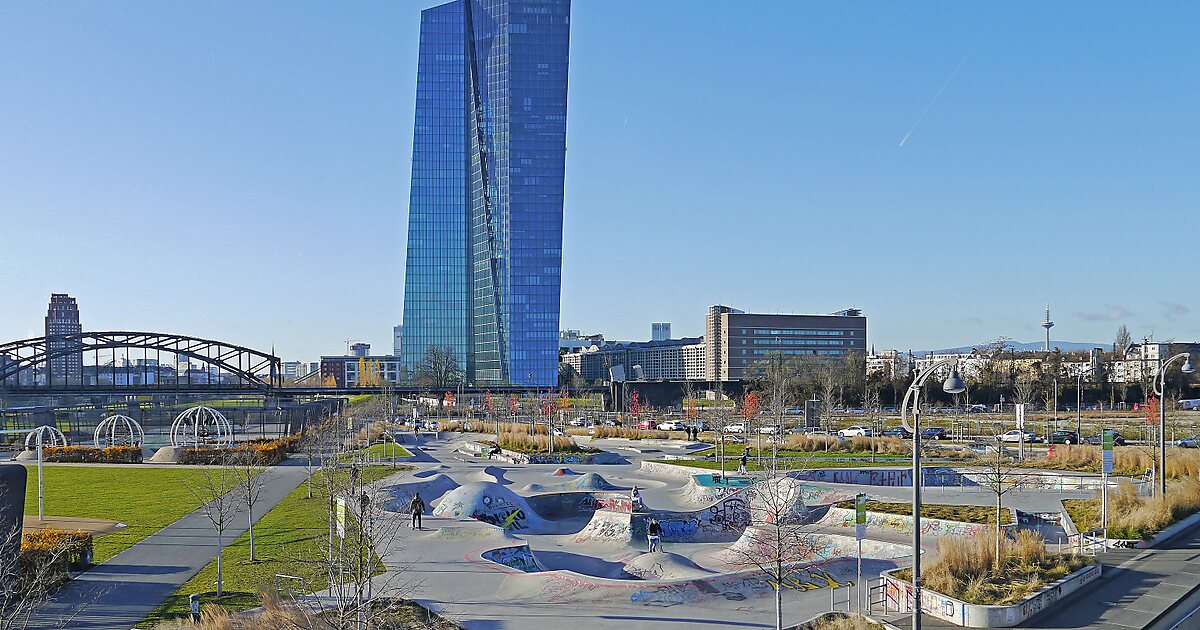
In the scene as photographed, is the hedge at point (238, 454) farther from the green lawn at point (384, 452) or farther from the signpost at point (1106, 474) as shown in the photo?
the signpost at point (1106, 474)

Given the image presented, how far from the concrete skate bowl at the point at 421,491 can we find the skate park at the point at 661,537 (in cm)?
7

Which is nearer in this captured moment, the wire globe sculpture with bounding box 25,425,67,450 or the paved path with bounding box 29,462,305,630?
the paved path with bounding box 29,462,305,630

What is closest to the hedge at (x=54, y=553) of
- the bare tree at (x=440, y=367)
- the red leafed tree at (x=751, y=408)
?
the red leafed tree at (x=751, y=408)

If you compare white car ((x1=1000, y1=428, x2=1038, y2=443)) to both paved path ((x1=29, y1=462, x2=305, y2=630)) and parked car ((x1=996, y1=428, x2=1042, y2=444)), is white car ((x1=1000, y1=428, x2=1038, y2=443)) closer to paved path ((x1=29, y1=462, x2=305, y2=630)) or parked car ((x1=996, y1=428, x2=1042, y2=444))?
parked car ((x1=996, y1=428, x2=1042, y2=444))

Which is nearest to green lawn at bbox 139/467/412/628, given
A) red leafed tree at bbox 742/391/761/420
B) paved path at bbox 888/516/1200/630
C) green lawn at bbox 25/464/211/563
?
green lawn at bbox 25/464/211/563

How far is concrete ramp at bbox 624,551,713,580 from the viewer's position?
23.4 m

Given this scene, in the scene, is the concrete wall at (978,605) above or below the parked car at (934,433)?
above

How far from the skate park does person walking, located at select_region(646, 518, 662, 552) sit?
0.33m

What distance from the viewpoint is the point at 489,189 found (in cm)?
16688

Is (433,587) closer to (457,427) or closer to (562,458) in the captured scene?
(562,458)

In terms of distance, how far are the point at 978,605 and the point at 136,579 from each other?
69.3 ft

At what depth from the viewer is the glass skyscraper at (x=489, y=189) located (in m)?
162

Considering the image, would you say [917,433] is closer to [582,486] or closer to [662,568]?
[662,568]

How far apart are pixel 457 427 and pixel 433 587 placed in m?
63.0
